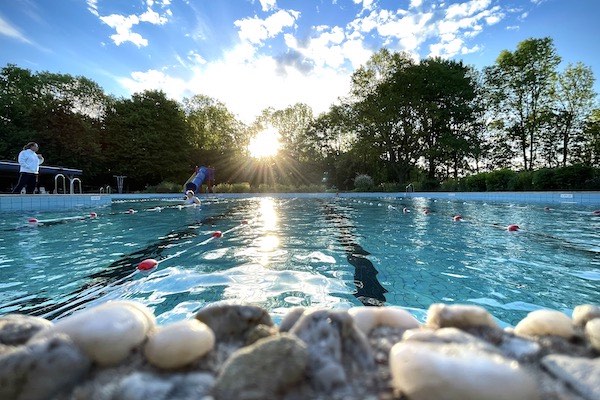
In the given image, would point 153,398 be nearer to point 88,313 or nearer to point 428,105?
point 88,313

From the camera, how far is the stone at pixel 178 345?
1012 mm

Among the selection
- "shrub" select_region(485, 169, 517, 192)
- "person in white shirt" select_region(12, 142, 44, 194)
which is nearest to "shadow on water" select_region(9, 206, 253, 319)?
"person in white shirt" select_region(12, 142, 44, 194)

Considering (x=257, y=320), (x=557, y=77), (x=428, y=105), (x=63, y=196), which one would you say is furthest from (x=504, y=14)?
(x=63, y=196)

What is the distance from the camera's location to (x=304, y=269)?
376 centimetres

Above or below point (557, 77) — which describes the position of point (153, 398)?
below

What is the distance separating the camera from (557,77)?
26.3 m

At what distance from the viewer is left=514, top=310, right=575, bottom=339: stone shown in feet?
3.95

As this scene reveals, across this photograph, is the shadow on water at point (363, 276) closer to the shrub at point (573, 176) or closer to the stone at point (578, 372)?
the stone at point (578, 372)

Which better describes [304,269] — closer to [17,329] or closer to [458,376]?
[17,329]

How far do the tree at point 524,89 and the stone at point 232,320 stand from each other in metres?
34.2

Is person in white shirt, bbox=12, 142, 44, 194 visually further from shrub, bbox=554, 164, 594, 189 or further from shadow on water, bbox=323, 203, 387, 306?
shrub, bbox=554, 164, 594, 189

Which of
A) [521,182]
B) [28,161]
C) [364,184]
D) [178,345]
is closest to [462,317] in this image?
[178,345]

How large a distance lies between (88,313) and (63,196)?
14.7 m

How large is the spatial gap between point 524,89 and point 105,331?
35249mm
